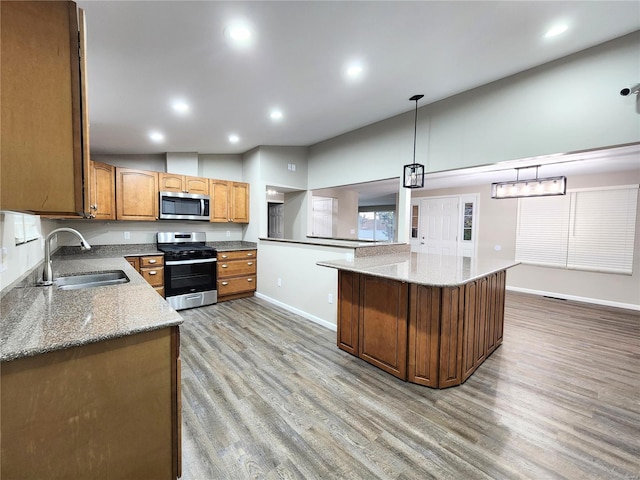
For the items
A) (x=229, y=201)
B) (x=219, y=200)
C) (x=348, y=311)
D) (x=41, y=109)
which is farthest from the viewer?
(x=229, y=201)

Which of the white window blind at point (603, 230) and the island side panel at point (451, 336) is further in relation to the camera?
the white window blind at point (603, 230)

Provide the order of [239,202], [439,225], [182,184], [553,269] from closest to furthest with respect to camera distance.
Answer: [182,184], [239,202], [553,269], [439,225]

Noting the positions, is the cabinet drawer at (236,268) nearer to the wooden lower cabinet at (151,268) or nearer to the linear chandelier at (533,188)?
the wooden lower cabinet at (151,268)

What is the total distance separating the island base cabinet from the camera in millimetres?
936

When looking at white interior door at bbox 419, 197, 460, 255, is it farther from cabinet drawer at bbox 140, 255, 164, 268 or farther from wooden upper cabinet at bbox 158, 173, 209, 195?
cabinet drawer at bbox 140, 255, 164, 268

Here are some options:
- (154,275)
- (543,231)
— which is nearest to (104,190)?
(154,275)

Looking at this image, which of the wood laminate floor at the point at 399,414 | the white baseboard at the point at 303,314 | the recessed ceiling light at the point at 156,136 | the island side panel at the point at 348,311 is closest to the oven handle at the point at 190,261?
the white baseboard at the point at 303,314

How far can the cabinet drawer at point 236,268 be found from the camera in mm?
4469

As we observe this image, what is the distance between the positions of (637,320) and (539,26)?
4546mm

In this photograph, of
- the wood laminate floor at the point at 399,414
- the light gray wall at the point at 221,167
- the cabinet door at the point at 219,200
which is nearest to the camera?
the wood laminate floor at the point at 399,414

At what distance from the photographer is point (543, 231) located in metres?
5.44

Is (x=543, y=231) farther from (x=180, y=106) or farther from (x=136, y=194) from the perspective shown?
(x=136, y=194)

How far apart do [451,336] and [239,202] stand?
4040mm

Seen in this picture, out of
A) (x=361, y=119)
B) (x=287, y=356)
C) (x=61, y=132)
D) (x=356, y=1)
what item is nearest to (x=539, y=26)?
(x=356, y=1)
